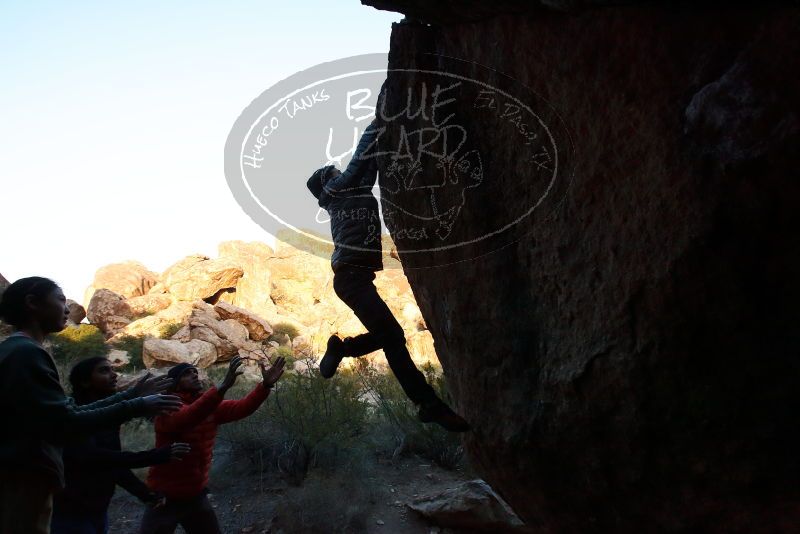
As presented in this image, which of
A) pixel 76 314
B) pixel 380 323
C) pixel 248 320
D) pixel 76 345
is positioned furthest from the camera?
pixel 76 314

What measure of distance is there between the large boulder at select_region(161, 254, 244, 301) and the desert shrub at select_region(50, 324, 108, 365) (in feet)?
25.7

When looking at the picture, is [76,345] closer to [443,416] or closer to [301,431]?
[301,431]

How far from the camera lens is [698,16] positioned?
2.34m

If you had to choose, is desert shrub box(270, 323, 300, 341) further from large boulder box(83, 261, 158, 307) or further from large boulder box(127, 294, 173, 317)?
large boulder box(83, 261, 158, 307)

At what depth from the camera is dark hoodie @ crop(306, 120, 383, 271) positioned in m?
3.85

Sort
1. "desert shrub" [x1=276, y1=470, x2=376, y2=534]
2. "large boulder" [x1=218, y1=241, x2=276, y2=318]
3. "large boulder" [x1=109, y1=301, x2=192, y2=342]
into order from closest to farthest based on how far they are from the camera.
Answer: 1. "desert shrub" [x1=276, y1=470, x2=376, y2=534]
2. "large boulder" [x1=109, y1=301, x2=192, y2=342]
3. "large boulder" [x1=218, y1=241, x2=276, y2=318]

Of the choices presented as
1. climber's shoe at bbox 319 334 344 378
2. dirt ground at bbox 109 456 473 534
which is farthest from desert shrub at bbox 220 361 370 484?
climber's shoe at bbox 319 334 344 378

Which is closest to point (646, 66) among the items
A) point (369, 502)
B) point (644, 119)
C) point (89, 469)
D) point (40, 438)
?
point (644, 119)

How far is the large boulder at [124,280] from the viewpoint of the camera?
3953 cm

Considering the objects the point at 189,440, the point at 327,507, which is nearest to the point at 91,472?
the point at 189,440

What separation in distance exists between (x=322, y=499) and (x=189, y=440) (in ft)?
10.6

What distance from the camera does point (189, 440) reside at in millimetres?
4086

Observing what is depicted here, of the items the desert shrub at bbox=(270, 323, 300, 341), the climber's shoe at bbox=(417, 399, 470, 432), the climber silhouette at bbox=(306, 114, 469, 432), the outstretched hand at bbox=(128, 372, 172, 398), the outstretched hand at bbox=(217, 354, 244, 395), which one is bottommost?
the desert shrub at bbox=(270, 323, 300, 341)

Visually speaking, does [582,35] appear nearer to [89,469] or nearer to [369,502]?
[89,469]
